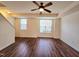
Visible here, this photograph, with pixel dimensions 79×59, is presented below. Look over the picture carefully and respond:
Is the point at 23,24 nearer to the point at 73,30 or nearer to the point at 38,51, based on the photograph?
the point at 73,30

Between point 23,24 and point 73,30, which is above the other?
point 23,24

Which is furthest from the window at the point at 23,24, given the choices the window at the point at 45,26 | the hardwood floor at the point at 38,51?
the hardwood floor at the point at 38,51

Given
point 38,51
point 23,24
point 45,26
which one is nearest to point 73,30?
point 38,51

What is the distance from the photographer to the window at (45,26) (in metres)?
13.7

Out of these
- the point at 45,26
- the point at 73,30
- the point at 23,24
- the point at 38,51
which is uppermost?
the point at 23,24

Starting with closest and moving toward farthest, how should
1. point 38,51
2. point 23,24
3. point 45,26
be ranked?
point 38,51 → point 23,24 → point 45,26

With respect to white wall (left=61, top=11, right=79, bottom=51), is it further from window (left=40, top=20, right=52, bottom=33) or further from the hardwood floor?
window (left=40, top=20, right=52, bottom=33)

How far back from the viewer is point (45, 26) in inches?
544

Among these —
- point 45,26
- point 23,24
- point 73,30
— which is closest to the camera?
point 73,30

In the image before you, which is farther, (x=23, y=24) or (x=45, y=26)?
(x=45, y=26)

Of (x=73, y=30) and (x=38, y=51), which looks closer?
(x=38, y=51)

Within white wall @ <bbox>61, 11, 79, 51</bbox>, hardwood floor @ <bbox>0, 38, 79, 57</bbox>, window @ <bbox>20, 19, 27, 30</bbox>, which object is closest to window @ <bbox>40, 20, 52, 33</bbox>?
window @ <bbox>20, 19, 27, 30</bbox>

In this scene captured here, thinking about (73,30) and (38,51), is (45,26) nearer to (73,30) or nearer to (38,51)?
(73,30)

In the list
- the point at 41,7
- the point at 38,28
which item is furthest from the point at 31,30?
the point at 41,7
